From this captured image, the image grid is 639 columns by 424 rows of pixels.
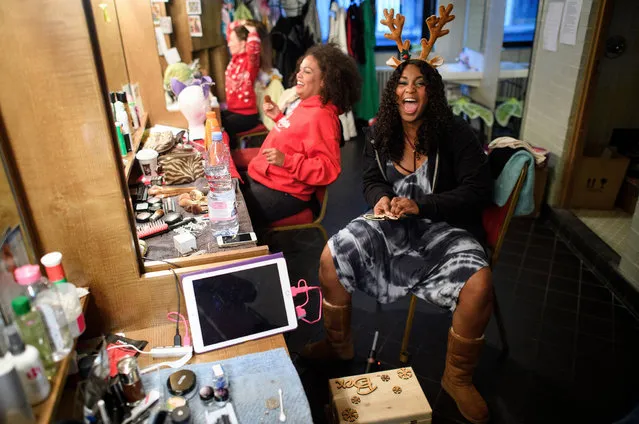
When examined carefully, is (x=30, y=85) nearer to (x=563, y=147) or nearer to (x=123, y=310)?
(x=123, y=310)

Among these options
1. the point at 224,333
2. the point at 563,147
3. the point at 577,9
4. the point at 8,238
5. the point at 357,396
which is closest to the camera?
A: the point at 8,238

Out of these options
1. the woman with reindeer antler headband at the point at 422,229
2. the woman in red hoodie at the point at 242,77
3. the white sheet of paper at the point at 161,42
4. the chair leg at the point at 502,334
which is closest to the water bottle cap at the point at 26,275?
the woman with reindeer antler headband at the point at 422,229

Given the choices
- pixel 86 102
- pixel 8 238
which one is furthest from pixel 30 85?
pixel 8 238

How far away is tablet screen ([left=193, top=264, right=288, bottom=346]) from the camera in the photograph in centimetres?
132

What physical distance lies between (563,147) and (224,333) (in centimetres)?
278

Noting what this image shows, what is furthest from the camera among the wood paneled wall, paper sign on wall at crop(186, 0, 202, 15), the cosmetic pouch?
paper sign on wall at crop(186, 0, 202, 15)

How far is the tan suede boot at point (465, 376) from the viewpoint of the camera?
1.83 m

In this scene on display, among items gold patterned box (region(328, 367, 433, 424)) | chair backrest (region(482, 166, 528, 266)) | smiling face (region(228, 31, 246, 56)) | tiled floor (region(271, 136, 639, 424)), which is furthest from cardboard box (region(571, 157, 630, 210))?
smiling face (region(228, 31, 246, 56))

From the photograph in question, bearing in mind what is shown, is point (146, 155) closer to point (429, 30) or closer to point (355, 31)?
point (429, 30)

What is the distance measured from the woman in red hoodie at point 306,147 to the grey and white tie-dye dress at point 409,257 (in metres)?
0.43

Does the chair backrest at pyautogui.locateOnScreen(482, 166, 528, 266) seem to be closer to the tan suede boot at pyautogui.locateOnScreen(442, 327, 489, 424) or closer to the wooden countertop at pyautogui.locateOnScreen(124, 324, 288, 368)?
the tan suede boot at pyautogui.locateOnScreen(442, 327, 489, 424)

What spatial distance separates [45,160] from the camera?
114 cm

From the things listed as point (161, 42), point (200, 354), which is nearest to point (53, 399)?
point (200, 354)

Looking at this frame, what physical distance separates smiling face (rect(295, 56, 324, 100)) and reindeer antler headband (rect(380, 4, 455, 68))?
0.46m
